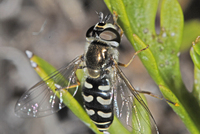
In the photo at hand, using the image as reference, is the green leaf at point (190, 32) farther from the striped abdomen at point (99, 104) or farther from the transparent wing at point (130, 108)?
the striped abdomen at point (99, 104)

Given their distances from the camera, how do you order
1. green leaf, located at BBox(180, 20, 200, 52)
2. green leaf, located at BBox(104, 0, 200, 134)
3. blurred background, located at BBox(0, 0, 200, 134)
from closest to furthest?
green leaf, located at BBox(104, 0, 200, 134) → green leaf, located at BBox(180, 20, 200, 52) → blurred background, located at BBox(0, 0, 200, 134)

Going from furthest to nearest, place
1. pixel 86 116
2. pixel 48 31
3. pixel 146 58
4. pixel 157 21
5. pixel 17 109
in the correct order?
pixel 48 31 < pixel 157 21 < pixel 17 109 < pixel 86 116 < pixel 146 58

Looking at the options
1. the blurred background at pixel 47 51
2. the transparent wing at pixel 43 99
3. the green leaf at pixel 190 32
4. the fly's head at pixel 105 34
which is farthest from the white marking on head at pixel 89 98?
the green leaf at pixel 190 32

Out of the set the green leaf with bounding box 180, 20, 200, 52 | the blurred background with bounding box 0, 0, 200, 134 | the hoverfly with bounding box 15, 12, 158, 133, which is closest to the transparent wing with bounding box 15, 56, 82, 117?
the hoverfly with bounding box 15, 12, 158, 133

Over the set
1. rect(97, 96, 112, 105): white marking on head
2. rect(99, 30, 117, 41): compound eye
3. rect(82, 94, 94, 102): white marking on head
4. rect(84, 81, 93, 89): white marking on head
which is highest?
rect(99, 30, 117, 41): compound eye

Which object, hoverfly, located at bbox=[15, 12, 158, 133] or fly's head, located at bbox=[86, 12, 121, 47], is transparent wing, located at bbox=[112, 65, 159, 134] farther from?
fly's head, located at bbox=[86, 12, 121, 47]

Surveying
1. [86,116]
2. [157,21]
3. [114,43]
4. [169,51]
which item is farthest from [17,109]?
[157,21]

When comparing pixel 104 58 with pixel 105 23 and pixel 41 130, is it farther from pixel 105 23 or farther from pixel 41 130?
pixel 41 130
